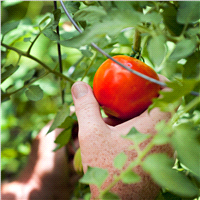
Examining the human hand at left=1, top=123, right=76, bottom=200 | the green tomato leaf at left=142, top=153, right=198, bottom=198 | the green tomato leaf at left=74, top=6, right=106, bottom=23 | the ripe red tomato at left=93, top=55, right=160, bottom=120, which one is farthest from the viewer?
the human hand at left=1, top=123, right=76, bottom=200

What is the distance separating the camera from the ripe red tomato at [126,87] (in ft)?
1.37

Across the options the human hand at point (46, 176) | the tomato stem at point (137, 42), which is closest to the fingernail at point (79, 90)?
the tomato stem at point (137, 42)

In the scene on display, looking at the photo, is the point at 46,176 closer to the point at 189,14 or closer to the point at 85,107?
the point at 85,107

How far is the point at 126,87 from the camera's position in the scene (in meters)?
0.42

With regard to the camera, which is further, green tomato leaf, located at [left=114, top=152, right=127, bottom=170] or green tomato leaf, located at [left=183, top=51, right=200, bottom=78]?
green tomato leaf, located at [left=183, top=51, right=200, bottom=78]

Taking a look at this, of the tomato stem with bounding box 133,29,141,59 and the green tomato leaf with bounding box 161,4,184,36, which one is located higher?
the green tomato leaf with bounding box 161,4,184,36

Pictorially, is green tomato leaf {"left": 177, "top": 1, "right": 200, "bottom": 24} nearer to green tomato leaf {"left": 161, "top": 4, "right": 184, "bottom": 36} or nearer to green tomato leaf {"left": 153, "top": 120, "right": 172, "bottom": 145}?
green tomato leaf {"left": 161, "top": 4, "right": 184, "bottom": 36}

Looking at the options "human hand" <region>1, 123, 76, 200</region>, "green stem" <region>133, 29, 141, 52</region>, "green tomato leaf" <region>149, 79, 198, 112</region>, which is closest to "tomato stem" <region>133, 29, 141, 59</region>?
"green stem" <region>133, 29, 141, 52</region>

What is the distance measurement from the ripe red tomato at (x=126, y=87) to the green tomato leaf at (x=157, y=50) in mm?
131

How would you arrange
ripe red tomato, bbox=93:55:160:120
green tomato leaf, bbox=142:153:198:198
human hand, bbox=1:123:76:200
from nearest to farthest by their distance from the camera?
green tomato leaf, bbox=142:153:198:198 < ripe red tomato, bbox=93:55:160:120 < human hand, bbox=1:123:76:200

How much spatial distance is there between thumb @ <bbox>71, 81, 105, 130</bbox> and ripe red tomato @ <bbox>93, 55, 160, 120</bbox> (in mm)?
27

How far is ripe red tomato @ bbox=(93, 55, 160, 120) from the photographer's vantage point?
416 millimetres

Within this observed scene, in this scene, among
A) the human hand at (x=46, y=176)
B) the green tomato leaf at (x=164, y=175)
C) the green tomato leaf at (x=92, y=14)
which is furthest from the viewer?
the human hand at (x=46, y=176)

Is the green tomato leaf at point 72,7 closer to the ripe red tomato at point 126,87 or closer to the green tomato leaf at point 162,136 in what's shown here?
the ripe red tomato at point 126,87
